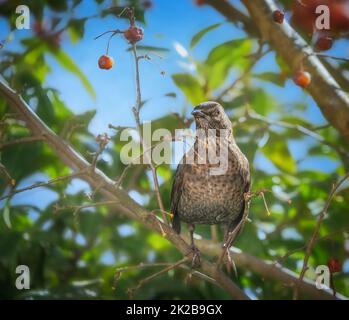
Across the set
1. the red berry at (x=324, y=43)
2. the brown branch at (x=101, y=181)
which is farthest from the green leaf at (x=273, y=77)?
the brown branch at (x=101, y=181)

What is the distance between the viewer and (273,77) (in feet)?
10.4

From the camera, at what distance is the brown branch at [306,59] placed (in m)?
2.71

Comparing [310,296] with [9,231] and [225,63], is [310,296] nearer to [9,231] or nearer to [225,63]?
[225,63]

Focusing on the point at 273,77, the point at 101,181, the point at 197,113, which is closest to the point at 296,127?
the point at 273,77

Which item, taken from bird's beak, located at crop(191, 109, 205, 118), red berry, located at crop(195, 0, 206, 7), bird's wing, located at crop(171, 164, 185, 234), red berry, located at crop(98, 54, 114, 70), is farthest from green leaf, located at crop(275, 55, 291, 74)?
red berry, located at crop(98, 54, 114, 70)

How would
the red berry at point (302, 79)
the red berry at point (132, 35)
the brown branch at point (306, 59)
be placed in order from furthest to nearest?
the brown branch at point (306, 59) < the red berry at point (302, 79) < the red berry at point (132, 35)

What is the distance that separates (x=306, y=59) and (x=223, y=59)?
525 mm

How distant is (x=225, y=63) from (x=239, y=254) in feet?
3.45

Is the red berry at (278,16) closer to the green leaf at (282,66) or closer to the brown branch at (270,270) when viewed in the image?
the green leaf at (282,66)

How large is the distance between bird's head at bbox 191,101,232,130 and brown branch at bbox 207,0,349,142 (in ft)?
1.35

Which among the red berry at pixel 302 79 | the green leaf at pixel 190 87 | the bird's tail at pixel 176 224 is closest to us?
the red berry at pixel 302 79

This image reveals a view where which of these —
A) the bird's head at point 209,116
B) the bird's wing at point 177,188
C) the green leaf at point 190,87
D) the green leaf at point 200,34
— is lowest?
the bird's wing at point 177,188

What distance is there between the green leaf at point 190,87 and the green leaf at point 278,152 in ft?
1.41

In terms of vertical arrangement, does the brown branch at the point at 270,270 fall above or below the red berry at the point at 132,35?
below
